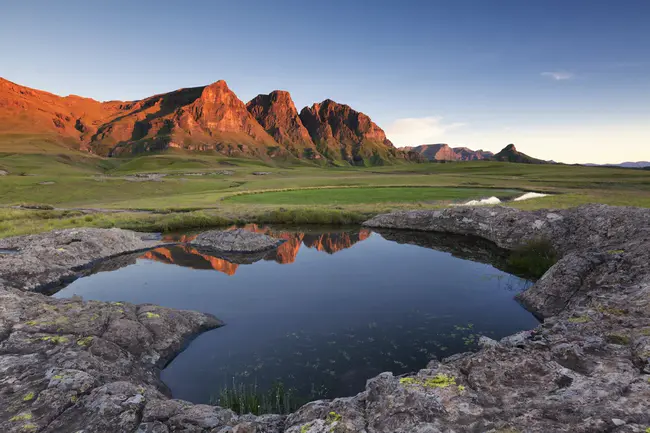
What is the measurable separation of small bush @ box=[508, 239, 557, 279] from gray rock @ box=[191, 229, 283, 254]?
2102 cm

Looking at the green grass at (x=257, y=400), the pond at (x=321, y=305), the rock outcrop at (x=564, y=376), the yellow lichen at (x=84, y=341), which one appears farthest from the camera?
the pond at (x=321, y=305)

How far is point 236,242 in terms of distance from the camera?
31.5m

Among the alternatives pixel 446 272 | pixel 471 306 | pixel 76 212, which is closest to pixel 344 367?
pixel 471 306

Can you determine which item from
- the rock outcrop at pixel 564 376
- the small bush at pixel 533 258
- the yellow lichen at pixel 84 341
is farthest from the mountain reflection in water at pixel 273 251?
the rock outcrop at pixel 564 376

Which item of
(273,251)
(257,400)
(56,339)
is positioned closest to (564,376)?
(257,400)

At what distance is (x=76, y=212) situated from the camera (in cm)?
4919

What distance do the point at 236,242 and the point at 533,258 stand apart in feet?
81.8

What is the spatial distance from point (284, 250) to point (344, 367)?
19.8 metres

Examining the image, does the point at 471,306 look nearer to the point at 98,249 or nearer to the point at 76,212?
the point at 98,249

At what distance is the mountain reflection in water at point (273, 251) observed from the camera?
27.7m

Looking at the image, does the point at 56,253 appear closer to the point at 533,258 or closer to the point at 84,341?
the point at 84,341

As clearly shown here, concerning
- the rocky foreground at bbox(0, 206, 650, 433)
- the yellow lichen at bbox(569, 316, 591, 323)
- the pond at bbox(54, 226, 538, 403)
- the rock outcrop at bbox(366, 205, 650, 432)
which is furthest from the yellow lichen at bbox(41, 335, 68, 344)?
the yellow lichen at bbox(569, 316, 591, 323)

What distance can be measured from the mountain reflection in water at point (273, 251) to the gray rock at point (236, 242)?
0.86 metres

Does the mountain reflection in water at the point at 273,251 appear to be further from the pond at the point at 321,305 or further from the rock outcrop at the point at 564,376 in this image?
the rock outcrop at the point at 564,376
